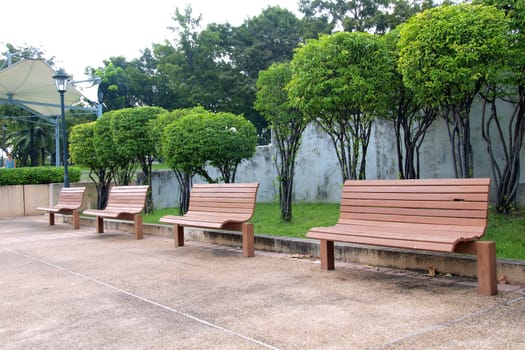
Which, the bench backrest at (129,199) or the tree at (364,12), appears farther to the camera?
the tree at (364,12)

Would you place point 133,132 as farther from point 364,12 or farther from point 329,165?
point 364,12

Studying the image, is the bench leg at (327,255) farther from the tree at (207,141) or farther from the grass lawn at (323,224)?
the tree at (207,141)

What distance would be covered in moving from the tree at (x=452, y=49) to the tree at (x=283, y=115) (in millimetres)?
2703

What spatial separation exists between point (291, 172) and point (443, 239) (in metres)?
4.81

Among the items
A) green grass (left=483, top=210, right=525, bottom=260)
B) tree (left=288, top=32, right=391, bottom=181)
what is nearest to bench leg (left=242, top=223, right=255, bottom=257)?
tree (left=288, top=32, right=391, bottom=181)

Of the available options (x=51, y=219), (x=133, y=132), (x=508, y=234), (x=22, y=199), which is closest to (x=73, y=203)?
(x=51, y=219)

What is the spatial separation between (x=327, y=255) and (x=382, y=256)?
2.07 ft

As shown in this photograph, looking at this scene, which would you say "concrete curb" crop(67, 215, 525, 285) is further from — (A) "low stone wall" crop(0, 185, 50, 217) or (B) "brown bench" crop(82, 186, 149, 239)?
(A) "low stone wall" crop(0, 185, 50, 217)

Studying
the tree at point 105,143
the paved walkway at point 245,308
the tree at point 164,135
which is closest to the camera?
the paved walkway at point 245,308

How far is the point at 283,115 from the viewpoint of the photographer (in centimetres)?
863

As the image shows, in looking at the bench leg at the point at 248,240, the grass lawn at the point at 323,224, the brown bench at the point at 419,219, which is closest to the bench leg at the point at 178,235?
the grass lawn at the point at 323,224

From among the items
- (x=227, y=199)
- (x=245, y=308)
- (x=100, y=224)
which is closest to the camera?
(x=245, y=308)

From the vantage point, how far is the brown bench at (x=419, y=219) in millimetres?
4270

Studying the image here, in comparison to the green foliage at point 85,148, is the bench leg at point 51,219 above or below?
below
